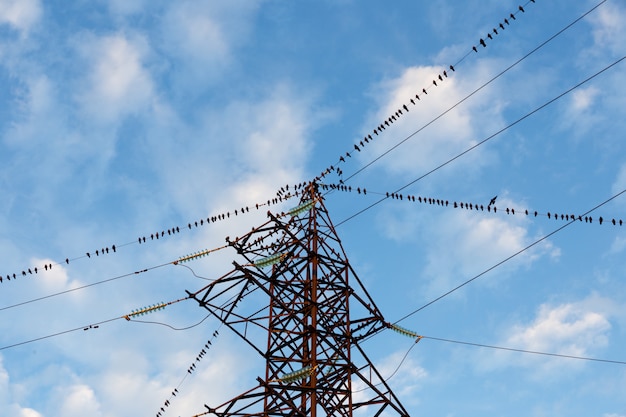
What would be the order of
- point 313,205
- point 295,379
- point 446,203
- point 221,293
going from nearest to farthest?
point 295,379 < point 221,293 < point 313,205 < point 446,203

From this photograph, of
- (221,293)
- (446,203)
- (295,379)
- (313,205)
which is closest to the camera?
(295,379)

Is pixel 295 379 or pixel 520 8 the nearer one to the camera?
pixel 295 379

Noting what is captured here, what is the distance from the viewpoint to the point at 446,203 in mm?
33594

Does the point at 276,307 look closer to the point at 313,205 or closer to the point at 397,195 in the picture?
the point at 313,205

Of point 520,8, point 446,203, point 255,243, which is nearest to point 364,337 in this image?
point 255,243

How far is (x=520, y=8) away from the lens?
30266 millimetres

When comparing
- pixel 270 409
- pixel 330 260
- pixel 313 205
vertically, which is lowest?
pixel 270 409

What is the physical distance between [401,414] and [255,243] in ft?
28.1

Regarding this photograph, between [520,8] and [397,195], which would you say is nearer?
[520,8]

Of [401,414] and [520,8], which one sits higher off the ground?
[520,8]

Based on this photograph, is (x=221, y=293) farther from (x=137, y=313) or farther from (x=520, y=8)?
(x=520, y=8)

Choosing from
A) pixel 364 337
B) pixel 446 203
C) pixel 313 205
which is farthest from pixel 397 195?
pixel 364 337

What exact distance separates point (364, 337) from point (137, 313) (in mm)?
8987

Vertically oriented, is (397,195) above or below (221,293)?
above
